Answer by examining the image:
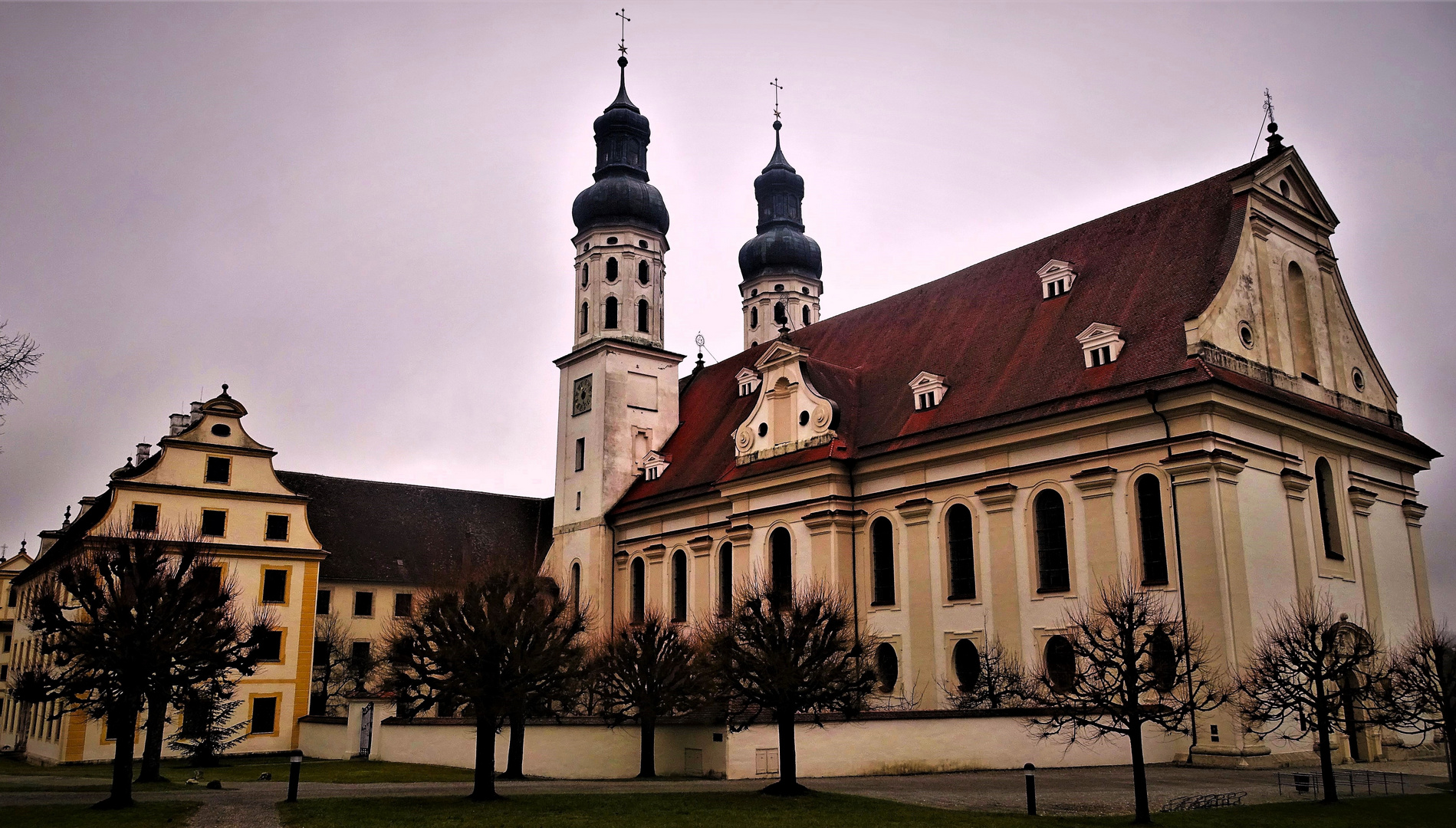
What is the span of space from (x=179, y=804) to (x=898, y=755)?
1645cm

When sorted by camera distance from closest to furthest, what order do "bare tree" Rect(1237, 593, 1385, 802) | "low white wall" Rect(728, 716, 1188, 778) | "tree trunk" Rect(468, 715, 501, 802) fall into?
"tree trunk" Rect(468, 715, 501, 802), "bare tree" Rect(1237, 593, 1385, 802), "low white wall" Rect(728, 716, 1188, 778)

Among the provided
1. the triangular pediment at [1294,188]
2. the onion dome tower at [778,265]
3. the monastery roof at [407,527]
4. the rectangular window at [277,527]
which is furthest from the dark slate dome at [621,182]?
the triangular pediment at [1294,188]

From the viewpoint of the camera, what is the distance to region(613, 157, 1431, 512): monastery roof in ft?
108

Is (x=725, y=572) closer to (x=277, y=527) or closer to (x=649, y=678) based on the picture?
(x=649, y=678)

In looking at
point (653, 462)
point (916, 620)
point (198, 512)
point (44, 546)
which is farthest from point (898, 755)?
point (44, 546)

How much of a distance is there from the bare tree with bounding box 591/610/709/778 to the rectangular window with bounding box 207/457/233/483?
22.0 metres

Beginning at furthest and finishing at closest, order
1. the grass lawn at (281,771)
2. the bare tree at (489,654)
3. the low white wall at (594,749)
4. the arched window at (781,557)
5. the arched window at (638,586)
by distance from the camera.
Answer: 1. the arched window at (638,586)
2. the arched window at (781,557)
3. the low white wall at (594,749)
4. the grass lawn at (281,771)
5. the bare tree at (489,654)

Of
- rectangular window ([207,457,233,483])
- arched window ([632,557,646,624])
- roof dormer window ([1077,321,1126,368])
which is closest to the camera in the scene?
roof dormer window ([1077,321,1126,368])

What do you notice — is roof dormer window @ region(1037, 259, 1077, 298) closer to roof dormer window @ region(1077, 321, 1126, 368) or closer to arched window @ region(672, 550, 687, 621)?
roof dormer window @ region(1077, 321, 1126, 368)

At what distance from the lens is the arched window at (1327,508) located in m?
33.2

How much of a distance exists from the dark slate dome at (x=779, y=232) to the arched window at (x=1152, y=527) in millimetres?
37769

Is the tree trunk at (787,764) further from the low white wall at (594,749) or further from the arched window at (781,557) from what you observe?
the arched window at (781,557)

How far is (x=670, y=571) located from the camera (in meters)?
48.9

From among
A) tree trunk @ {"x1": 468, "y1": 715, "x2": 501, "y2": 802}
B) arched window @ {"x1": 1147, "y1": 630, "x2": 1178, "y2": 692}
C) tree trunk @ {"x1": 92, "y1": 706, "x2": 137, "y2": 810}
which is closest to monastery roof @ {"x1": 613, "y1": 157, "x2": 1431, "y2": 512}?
arched window @ {"x1": 1147, "y1": 630, "x2": 1178, "y2": 692}
